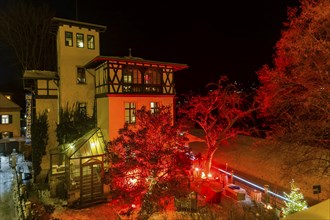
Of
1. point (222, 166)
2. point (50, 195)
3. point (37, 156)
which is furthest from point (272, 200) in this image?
point (37, 156)

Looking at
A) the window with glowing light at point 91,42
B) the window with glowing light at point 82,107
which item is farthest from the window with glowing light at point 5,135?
the window with glowing light at point 91,42

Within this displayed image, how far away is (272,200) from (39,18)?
2974 cm

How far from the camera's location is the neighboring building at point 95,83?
61.9 ft

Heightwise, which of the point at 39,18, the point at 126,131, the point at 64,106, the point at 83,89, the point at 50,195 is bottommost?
the point at 50,195

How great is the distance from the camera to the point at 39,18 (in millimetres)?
29172

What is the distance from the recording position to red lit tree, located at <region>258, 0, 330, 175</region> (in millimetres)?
10562

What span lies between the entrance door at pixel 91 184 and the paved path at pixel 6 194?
4106mm

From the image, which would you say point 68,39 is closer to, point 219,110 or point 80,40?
point 80,40

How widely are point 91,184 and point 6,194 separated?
21.9 ft

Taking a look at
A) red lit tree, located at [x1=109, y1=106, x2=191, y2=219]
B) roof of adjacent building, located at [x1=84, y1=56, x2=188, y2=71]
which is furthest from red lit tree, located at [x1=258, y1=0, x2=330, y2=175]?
roof of adjacent building, located at [x1=84, y1=56, x2=188, y2=71]

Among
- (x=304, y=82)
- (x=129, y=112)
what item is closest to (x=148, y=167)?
(x=129, y=112)

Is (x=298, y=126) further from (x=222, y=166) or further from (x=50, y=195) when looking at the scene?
(x=50, y=195)

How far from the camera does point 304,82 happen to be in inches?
449

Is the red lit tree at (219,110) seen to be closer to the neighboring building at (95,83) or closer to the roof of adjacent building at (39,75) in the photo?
the neighboring building at (95,83)
